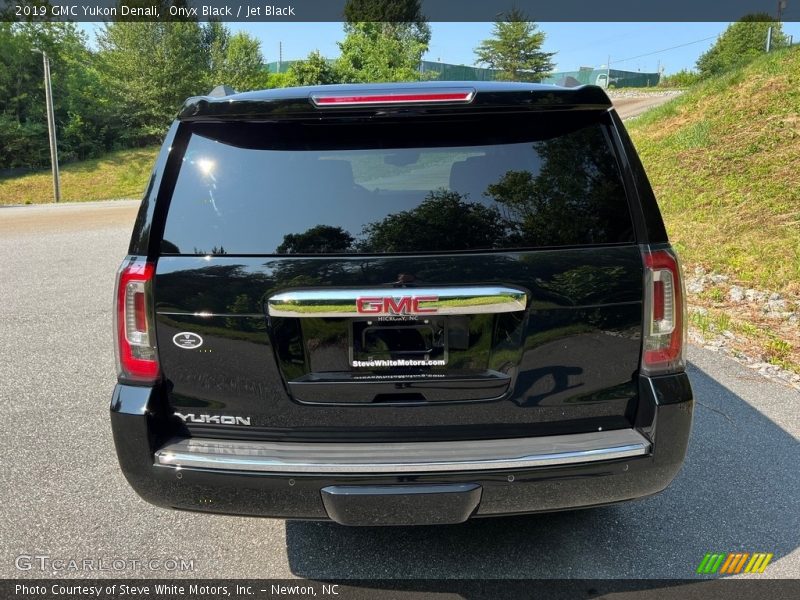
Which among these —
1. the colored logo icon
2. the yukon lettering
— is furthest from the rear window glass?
the colored logo icon

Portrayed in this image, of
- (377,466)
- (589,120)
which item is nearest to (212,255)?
(377,466)

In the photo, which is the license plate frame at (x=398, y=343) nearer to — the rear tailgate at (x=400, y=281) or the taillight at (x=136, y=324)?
the rear tailgate at (x=400, y=281)

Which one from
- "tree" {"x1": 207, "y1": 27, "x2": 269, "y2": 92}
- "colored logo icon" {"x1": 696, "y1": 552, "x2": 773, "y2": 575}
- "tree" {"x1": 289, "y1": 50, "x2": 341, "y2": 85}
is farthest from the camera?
"tree" {"x1": 207, "y1": 27, "x2": 269, "y2": 92}

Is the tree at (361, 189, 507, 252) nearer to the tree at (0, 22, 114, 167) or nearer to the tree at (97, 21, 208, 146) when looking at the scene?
the tree at (0, 22, 114, 167)

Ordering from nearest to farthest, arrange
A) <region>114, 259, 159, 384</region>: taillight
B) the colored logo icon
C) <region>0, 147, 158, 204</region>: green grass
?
<region>114, 259, 159, 384</region>: taillight < the colored logo icon < <region>0, 147, 158, 204</region>: green grass

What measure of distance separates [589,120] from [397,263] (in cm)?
89

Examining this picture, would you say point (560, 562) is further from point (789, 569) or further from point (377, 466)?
point (377, 466)

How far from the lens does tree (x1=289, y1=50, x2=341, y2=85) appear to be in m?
42.8

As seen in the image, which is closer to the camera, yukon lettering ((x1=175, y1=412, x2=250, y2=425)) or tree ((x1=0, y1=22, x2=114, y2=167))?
yukon lettering ((x1=175, y1=412, x2=250, y2=425))

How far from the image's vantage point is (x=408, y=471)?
2.20 meters

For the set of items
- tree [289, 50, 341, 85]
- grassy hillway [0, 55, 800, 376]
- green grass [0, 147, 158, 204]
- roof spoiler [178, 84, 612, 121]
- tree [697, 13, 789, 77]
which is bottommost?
green grass [0, 147, 158, 204]

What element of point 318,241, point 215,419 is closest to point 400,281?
point 318,241

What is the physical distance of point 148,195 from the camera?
93.6 inches

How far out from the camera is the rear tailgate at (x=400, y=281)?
7.32 ft
